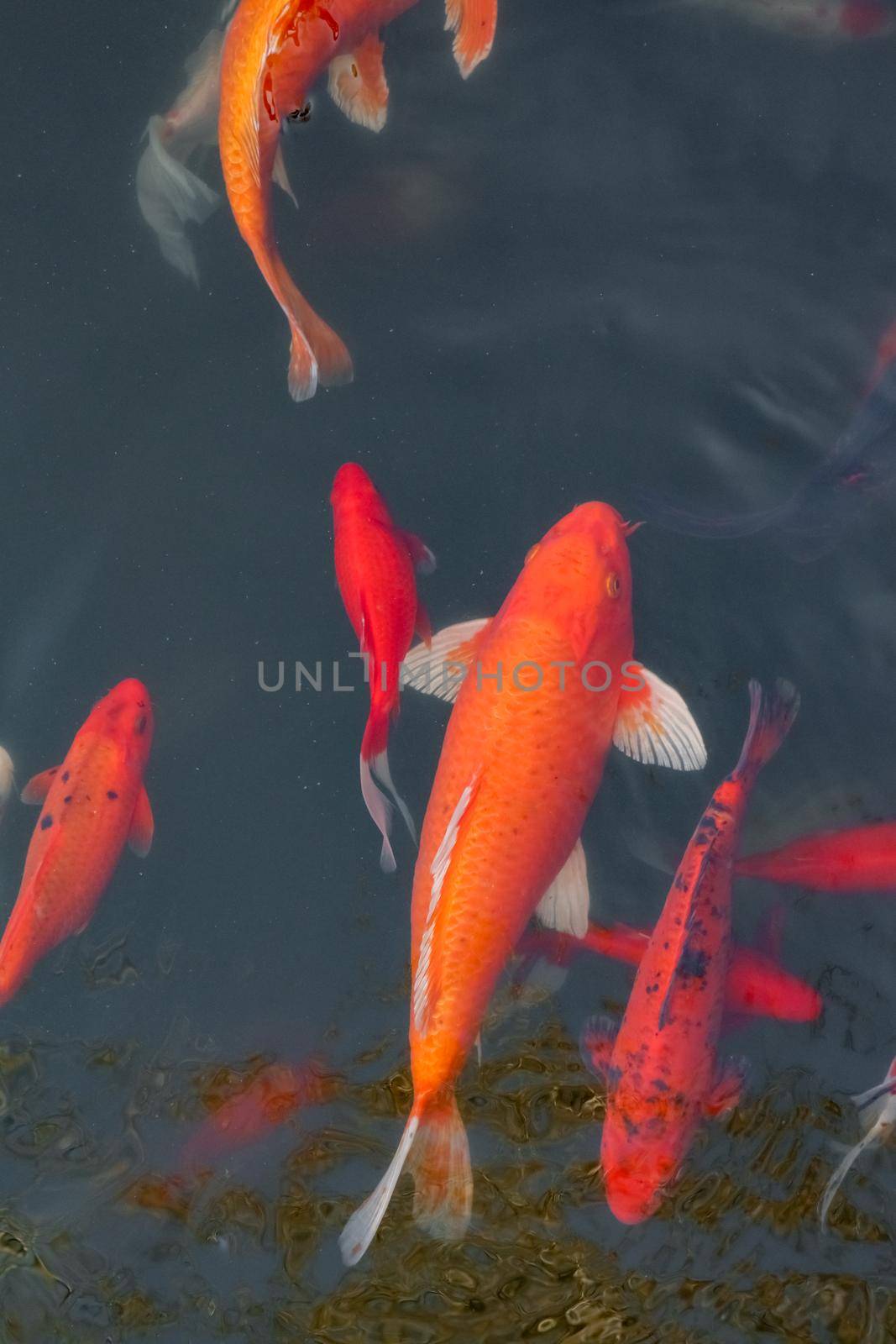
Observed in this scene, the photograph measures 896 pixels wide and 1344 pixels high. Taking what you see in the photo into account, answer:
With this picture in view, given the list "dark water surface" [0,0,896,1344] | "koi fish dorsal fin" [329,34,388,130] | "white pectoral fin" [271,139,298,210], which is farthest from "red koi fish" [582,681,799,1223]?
"koi fish dorsal fin" [329,34,388,130]

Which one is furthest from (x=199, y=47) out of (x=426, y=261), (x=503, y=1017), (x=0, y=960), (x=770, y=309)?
(x=503, y=1017)

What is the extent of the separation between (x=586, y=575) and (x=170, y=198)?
2.32 m

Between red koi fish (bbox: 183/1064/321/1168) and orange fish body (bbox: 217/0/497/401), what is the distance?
2322mm

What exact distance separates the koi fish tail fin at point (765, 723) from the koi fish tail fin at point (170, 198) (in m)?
2.76

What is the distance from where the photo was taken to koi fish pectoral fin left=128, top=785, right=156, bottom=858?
391 centimetres

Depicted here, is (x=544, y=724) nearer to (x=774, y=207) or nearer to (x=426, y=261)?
(x=426, y=261)

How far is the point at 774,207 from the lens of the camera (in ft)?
14.0

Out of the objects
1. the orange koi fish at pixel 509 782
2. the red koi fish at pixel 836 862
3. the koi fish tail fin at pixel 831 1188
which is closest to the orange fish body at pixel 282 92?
the orange koi fish at pixel 509 782

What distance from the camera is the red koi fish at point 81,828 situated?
3641 millimetres

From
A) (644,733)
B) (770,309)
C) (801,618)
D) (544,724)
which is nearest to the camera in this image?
(544,724)

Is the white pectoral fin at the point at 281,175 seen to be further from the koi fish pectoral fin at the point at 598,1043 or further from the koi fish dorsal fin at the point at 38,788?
the koi fish pectoral fin at the point at 598,1043

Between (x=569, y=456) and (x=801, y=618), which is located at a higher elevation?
(x=569, y=456)

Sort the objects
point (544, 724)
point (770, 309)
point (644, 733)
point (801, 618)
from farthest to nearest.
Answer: point (770, 309)
point (801, 618)
point (644, 733)
point (544, 724)

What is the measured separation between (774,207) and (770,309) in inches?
17.2
